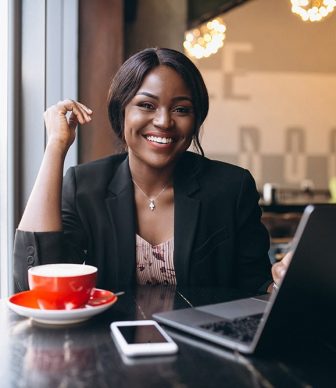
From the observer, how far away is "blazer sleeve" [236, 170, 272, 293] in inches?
63.1

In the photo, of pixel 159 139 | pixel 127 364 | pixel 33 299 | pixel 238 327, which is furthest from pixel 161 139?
pixel 127 364

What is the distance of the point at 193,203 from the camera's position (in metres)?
1.62

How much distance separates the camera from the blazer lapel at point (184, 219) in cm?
154

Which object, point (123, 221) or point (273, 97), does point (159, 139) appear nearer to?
point (123, 221)

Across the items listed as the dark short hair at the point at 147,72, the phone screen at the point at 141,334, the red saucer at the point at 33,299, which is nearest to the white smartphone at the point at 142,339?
the phone screen at the point at 141,334

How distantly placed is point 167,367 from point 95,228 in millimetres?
897

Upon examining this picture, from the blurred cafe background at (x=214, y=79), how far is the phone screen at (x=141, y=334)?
1.25 m

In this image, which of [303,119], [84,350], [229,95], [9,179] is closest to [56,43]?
[9,179]

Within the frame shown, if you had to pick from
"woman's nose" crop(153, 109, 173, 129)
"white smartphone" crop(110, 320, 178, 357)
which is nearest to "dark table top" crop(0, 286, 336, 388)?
"white smartphone" crop(110, 320, 178, 357)

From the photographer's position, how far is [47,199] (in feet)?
4.73

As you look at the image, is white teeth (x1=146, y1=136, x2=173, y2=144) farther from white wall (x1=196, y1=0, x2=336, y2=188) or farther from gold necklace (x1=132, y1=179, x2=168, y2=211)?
white wall (x1=196, y1=0, x2=336, y2=188)

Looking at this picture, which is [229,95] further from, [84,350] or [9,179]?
[84,350]

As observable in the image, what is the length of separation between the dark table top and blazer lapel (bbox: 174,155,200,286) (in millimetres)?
621

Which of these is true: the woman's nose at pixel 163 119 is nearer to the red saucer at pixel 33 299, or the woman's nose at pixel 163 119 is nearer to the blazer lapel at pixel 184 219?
the blazer lapel at pixel 184 219
